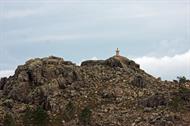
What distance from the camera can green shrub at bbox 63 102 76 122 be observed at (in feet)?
443

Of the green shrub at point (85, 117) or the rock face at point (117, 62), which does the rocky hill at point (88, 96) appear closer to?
the green shrub at point (85, 117)

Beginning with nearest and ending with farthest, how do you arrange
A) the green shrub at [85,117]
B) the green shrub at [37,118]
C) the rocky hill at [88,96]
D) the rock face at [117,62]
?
1. the green shrub at [37,118]
2. the green shrub at [85,117]
3. the rocky hill at [88,96]
4. the rock face at [117,62]

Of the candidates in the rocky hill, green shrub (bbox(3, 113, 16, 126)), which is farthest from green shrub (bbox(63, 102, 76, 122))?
green shrub (bbox(3, 113, 16, 126))

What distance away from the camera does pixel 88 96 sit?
5846 inches

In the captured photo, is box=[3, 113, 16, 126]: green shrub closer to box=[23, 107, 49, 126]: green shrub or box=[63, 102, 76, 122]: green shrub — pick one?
box=[23, 107, 49, 126]: green shrub

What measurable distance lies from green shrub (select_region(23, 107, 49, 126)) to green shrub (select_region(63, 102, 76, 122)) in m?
6.17

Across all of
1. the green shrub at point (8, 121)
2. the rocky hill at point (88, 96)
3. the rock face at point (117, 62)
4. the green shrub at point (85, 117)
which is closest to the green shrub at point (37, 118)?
the rocky hill at point (88, 96)

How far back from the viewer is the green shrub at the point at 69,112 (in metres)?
135

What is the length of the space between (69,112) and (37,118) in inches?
453

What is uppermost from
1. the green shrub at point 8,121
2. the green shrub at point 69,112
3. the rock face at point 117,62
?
the rock face at point 117,62

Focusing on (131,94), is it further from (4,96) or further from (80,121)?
(4,96)

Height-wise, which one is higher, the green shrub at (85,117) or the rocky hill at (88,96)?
the rocky hill at (88,96)

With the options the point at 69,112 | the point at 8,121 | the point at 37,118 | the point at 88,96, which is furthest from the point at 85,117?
the point at 88,96

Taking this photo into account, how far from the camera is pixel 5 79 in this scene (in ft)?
542
